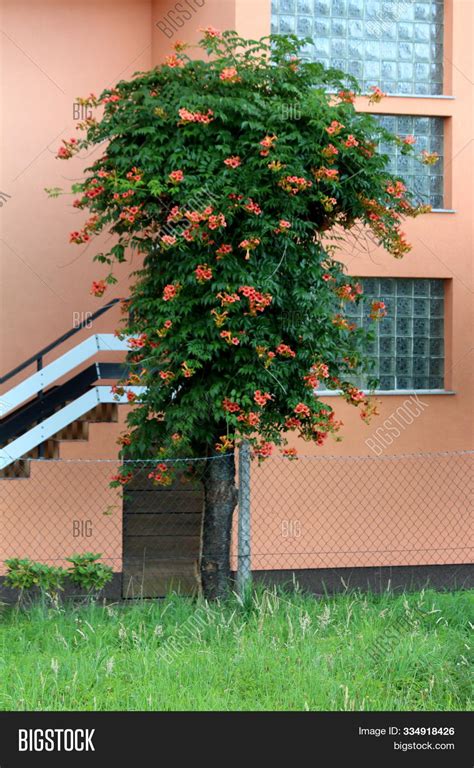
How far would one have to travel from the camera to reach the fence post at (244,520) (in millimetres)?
9102

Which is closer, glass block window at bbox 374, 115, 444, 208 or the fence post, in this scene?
the fence post

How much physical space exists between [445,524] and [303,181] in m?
5.06

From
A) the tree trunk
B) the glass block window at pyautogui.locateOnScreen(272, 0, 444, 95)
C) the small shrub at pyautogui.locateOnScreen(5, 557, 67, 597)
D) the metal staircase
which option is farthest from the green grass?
the glass block window at pyautogui.locateOnScreen(272, 0, 444, 95)

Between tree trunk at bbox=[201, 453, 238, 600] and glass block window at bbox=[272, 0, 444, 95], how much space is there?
499cm

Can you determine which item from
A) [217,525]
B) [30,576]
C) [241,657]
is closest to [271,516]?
[217,525]

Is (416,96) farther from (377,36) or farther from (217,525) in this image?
(217,525)

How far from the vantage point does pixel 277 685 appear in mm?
6844

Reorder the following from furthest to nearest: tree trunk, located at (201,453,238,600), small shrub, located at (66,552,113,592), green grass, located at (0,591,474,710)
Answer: tree trunk, located at (201,453,238,600) → small shrub, located at (66,552,113,592) → green grass, located at (0,591,474,710)

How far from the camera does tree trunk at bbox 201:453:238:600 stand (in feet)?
29.9

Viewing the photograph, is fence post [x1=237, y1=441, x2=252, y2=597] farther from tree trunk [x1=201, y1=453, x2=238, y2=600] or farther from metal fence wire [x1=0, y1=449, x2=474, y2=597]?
metal fence wire [x1=0, y1=449, x2=474, y2=597]

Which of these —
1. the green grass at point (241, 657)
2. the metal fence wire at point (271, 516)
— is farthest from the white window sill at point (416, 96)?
the green grass at point (241, 657)

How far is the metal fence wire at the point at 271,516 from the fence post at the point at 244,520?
5.13 ft

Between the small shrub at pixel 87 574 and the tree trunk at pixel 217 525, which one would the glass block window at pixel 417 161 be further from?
the small shrub at pixel 87 574

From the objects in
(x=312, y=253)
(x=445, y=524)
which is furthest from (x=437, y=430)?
(x=312, y=253)
